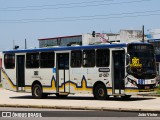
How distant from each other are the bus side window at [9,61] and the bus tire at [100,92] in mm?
7272

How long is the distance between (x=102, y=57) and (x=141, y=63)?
86.9 inches

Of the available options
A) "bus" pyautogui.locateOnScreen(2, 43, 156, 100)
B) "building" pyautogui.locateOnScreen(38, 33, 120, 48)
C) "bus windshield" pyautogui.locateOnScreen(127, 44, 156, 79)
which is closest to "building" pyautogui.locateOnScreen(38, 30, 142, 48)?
"building" pyautogui.locateOnScreen(38, 33, 120, 48)

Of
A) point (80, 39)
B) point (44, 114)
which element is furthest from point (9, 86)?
point (80, 39)

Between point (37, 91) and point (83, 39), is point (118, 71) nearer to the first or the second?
point (37, 91)

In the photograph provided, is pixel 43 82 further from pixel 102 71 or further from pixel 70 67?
pixel 102 71

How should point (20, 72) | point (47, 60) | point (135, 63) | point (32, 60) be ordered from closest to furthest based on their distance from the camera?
point (135, 63) < point (47, 60) < point (32, 60) < point (20, 72)

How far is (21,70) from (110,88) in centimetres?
758

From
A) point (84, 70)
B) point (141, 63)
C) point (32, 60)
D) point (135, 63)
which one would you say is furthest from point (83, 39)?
point (135, 63)

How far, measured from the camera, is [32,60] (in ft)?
100

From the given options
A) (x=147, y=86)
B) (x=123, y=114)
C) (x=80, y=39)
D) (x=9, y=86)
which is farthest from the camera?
(x=80, y=39)

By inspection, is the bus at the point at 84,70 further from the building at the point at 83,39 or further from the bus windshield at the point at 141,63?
the building at the point at 83,39

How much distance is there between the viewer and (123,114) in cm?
1841

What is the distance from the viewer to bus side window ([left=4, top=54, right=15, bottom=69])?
3185 cm

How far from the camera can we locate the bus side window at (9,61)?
31850mm
